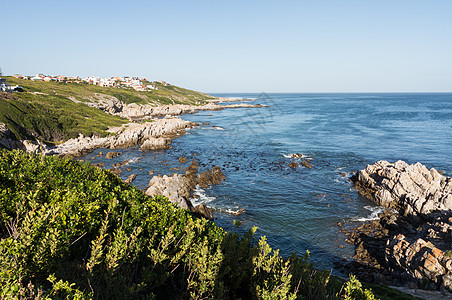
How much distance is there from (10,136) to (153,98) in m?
143

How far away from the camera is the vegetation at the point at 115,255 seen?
794 centimetres

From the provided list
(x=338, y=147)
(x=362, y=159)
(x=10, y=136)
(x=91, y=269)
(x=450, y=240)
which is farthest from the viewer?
(x=338, y=147)

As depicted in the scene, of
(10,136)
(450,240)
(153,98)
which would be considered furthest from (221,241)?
(153,98)

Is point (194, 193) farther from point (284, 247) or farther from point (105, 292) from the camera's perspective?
point (105, 292)

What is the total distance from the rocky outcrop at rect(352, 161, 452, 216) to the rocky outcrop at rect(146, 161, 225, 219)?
26462 millimetres

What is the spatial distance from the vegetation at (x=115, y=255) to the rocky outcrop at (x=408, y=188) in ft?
90.2

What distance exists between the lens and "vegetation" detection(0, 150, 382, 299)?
7938 millimetres

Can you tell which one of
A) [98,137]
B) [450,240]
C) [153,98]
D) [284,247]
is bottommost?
[284,247]

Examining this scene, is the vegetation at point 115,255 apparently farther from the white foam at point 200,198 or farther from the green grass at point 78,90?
the green grass at point 78,90

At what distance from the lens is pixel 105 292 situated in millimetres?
8312

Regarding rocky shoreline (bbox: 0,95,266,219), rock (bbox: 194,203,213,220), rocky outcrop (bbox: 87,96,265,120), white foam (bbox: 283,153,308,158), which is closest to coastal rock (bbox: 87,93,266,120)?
rocky outcrop (bbox: 87,96,265,120)

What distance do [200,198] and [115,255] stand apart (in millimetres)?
30934

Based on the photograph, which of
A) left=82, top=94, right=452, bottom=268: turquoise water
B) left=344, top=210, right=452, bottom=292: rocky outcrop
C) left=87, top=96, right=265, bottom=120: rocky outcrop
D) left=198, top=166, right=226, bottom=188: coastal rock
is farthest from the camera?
left=87, top=96, right=265, bottom=120: rocky outcrop

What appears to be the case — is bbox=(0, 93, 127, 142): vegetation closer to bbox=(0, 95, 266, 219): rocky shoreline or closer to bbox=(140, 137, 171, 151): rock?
bbox=(0, 95, 266, 219): rocky shoreline
